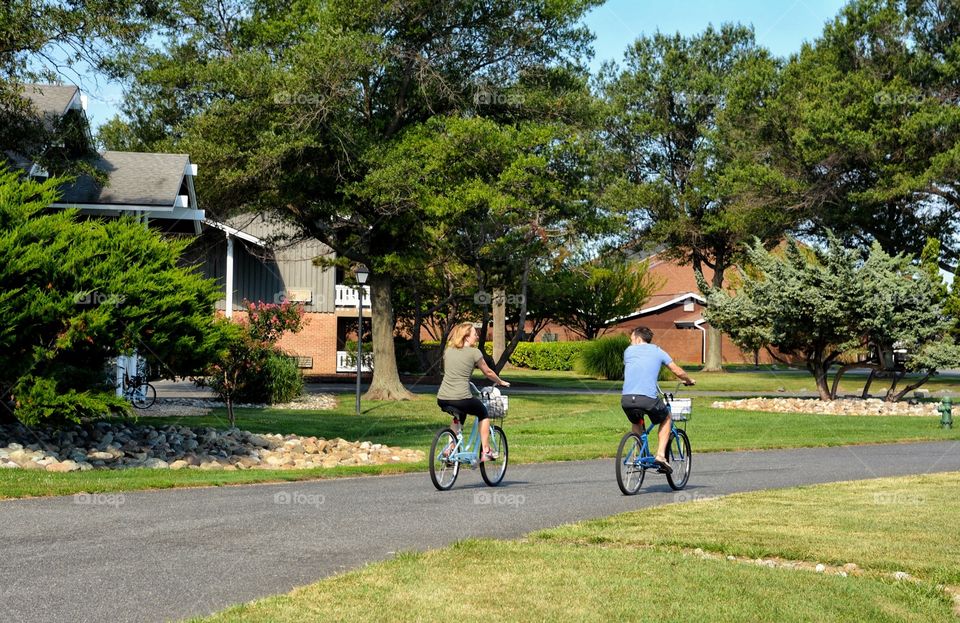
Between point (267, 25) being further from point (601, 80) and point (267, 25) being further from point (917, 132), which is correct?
point (601, 80)

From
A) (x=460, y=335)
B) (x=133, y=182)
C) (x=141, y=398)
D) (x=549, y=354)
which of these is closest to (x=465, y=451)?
(x=460, y=335)

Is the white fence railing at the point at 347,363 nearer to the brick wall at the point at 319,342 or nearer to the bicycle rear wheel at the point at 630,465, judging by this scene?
the brick wall at the point at 319,342

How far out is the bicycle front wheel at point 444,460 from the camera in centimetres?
1244

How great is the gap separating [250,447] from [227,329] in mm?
2395

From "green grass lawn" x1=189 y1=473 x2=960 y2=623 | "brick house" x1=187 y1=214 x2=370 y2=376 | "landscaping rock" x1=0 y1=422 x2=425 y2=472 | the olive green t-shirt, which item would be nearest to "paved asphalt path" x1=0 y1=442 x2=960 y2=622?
"green grass lawn" x1=189 y1=473 x2=960 y2=623

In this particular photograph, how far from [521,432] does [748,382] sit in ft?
85.2

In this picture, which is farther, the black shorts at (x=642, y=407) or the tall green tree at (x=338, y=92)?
the tall green tree at (x=338, y=92)

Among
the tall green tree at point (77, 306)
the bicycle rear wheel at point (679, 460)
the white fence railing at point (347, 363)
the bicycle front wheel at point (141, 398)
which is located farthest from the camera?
the white fence railing at point (347, 363)

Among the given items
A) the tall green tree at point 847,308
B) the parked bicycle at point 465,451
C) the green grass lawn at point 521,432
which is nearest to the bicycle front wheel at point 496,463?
the parked bicycle at point 465,451

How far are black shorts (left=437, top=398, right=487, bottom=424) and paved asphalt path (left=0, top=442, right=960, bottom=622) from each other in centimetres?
90

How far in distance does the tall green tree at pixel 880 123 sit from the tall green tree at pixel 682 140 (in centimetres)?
466

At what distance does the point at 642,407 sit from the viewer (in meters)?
12.0

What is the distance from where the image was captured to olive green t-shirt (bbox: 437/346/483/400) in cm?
1249

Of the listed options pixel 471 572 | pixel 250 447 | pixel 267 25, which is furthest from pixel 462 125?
pixel 471 572
